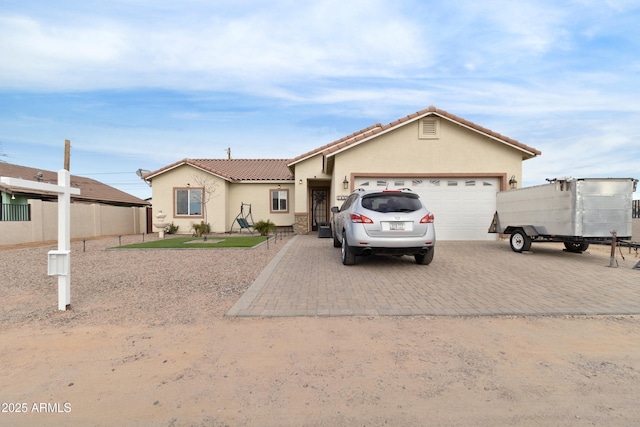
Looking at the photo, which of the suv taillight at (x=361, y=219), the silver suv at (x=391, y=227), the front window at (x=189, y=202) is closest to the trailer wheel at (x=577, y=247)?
the silver suv at (x=391, y=227)

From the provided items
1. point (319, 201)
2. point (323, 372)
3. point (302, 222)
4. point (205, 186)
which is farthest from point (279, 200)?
point (323, 372)

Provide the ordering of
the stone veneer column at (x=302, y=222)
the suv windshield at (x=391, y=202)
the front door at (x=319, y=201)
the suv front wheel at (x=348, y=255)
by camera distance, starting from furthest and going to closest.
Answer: the front door at (x=319, y=201), the stone veneer column at (x=302, y=222), the suv front wheel at (x=348, y=255), the suv windshield at (x=391, y=202)

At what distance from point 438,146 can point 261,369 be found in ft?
38.5

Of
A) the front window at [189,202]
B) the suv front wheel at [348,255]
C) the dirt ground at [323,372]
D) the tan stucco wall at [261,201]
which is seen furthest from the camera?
the tan stucco wall at [261,201]

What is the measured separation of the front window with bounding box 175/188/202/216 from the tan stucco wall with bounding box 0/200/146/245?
14.3 feet

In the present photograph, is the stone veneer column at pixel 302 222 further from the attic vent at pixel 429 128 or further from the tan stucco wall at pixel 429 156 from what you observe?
the attic vent at pixel 429 128

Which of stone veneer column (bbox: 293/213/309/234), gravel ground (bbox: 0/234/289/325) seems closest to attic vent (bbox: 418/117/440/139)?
stone veneer column (bbox: 293/213/309/234)

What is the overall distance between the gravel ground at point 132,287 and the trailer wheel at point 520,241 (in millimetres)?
7359

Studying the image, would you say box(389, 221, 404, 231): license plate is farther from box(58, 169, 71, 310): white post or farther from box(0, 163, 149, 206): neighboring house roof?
box(0, 163, 149, 206): neighboring house roof

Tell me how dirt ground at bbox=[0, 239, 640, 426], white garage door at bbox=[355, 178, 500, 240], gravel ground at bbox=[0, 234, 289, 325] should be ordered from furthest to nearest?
white garage door at bbox=[355, 178, 500, 240]
gravel ground at bbox=[0, 234, 289, 325]
dirt ground at bbox=[0, 239, 640, 426]

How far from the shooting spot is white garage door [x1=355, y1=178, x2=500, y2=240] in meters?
12.4

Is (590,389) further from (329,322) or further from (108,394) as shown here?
(108,394)

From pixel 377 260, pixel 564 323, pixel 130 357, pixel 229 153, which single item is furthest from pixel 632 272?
pixel 229 153

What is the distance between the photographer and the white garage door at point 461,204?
12.4 meters
